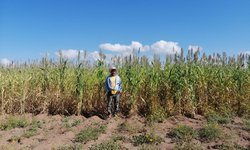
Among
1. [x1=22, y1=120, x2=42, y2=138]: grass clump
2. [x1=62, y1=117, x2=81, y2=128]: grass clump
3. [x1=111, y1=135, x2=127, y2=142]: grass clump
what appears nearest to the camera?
[x1=111, y1=135, x2=127, y2=142]: grass clump

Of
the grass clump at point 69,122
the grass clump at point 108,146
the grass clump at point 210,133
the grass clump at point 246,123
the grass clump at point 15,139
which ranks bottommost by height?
the grass clump at point 15,139

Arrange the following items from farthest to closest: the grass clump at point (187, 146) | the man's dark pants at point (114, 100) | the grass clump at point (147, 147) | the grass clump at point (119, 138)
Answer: the man's dark pants at point (114, 100) → the grass clump at point (119, 138) → the grass clump at point (147, 147) → the grass clump at point (187, 146)

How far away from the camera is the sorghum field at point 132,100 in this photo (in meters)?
7.57

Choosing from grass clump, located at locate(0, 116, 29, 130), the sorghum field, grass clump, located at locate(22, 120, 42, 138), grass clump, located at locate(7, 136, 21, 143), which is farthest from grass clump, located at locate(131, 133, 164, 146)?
grass clump, located at locate(0, 116, 29, 130)

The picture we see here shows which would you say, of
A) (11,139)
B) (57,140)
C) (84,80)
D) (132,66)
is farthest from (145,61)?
(11,139)

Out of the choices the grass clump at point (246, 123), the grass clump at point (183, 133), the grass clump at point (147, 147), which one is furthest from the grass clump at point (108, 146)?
the grass clump at point (246, 123)

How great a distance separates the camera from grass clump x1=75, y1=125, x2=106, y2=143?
706cm

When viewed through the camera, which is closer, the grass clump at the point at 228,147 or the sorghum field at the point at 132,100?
the grass clump at the point at 228,147

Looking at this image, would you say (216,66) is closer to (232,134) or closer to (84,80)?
(232,134)

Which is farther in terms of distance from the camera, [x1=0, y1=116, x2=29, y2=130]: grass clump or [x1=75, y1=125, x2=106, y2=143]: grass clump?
[x1=0, y1=116, x2=29, y2=130]: grass clump

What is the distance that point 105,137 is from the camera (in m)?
7.23

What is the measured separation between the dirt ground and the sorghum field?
0.03m

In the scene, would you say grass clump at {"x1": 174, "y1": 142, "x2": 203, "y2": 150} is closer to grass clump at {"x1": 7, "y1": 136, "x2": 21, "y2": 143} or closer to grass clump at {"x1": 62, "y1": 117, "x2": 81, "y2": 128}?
grass clump at {"x1": 62, "y1": 117, "x2": 81, "y2": 128}

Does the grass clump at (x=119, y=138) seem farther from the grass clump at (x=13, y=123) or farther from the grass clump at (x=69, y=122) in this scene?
the grass clump at (x=13, y=123)
